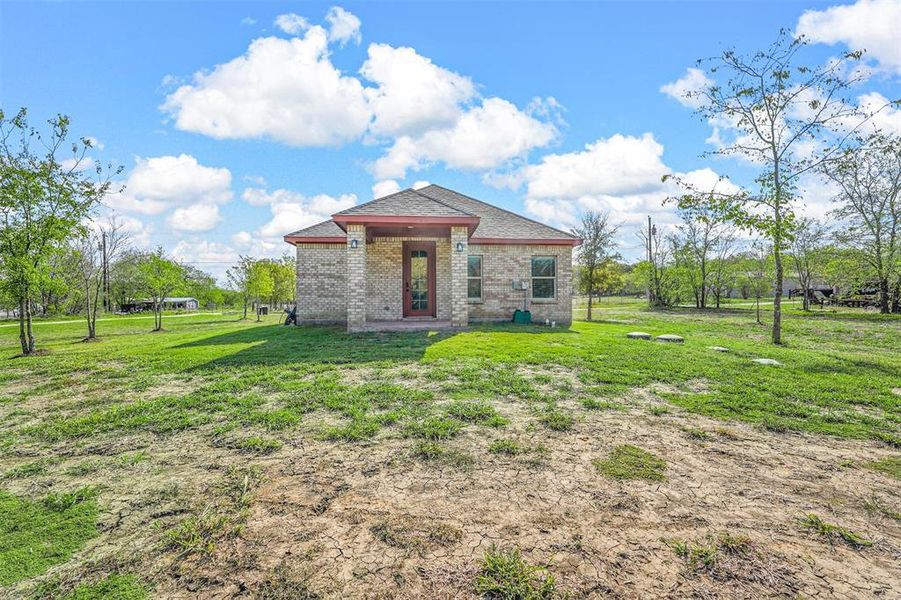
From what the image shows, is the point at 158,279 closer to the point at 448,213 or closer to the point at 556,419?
the point at 448,213

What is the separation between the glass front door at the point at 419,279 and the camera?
1287 centimetres

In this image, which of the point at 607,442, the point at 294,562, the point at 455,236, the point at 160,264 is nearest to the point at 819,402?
the point at 607,442

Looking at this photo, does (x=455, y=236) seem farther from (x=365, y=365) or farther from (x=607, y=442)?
(x=607, y=442)

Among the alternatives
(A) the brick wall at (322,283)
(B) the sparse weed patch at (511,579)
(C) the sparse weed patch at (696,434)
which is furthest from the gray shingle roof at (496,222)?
(B) the sparse weed patch at (511,579)

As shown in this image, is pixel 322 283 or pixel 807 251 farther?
pixel 807 251

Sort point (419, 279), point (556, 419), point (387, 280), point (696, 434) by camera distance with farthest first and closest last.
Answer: point (419, 279) → point (387, 280) → point (556, 419) → point (696, 434)

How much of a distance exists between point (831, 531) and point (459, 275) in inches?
359

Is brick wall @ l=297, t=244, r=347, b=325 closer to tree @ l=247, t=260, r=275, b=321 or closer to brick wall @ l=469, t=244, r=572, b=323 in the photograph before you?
brick wall @ l=469, t=244, r=572, b=323

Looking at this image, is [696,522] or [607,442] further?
[607,442]

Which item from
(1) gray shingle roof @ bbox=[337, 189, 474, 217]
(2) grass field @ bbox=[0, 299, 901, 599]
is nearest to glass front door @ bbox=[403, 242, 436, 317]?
(1) gray shingle roof @ bbox=[337, 189, 474, 217]

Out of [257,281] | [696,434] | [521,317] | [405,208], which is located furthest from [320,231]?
[257,281]

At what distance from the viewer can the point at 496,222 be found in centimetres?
1420

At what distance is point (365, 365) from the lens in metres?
6.89

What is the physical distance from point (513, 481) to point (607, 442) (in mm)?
1243
